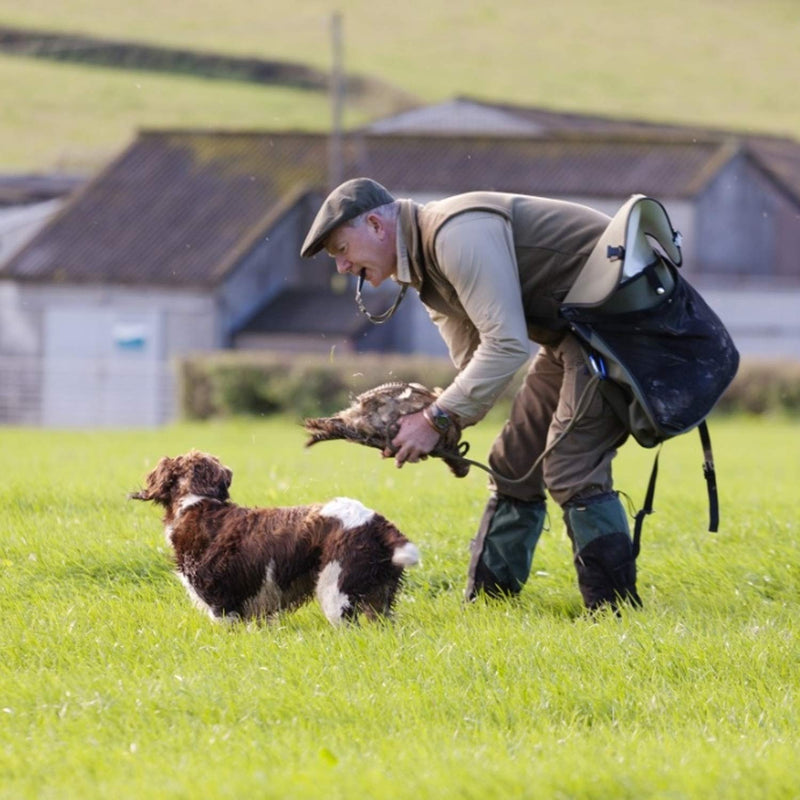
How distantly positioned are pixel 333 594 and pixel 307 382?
75.5 feet

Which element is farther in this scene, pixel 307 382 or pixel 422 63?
pixel 422 63

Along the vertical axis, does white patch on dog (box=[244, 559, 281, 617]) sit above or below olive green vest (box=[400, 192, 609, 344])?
below

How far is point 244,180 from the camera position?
46.2 metres

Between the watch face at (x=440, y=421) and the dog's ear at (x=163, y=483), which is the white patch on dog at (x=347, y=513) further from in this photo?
the dog's ear at (x=163, y=483)

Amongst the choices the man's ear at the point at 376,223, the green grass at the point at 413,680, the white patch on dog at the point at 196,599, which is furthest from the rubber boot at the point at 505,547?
the man's ear at the point at 376,223

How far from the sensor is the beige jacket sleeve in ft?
20.8

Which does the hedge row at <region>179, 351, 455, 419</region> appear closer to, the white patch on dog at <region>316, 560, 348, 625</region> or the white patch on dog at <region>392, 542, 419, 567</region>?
the white patch on dog at <region>316, 560, 348, 625</region>

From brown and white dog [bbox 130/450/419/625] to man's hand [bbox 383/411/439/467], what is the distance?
1.05 ft

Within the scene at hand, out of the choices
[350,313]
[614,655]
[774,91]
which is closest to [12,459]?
[614,655]

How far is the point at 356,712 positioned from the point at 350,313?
35.7 metres

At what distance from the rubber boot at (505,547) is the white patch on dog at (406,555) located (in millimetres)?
1037

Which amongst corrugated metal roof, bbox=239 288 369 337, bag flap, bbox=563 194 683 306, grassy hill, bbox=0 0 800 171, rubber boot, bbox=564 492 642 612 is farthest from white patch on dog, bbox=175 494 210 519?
grassy hill, bbox=0 0 800 171

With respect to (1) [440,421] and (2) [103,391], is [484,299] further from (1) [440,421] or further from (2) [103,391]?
(2) [103,391]

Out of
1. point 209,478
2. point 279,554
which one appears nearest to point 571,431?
point 279,554
